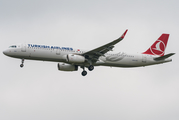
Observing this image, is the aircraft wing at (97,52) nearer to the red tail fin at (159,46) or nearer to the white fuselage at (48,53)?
the white fuselage at (48,53)

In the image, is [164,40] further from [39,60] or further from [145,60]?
[39,60]

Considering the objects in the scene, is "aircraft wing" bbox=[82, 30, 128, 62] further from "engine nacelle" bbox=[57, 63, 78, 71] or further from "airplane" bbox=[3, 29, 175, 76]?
"engine nacelle" bbox=[57, 63, 78, 71]

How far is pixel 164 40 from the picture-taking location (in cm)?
5847

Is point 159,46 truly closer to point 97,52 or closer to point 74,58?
point 97,52

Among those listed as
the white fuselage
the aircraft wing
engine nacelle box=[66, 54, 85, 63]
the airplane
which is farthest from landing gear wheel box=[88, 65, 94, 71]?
engine nacelle box=[66, 54, 85, 63]

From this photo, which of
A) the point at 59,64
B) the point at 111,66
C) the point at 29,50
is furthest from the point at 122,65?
the point at 29,50

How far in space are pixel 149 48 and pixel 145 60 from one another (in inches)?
137

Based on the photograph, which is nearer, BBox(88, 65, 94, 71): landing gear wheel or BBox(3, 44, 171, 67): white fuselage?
BBox(3, 44, 171, 67): white fuselage

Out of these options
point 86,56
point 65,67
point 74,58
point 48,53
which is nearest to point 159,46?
point 86,56

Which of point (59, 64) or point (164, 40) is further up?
point (164, 40)

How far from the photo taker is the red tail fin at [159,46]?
5694cm

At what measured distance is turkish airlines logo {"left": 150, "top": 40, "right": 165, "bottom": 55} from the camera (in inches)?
2245

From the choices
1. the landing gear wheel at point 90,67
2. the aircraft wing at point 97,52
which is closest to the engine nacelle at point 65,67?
the landing gear wheel at point 90,67

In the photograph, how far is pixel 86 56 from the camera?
5103cm
